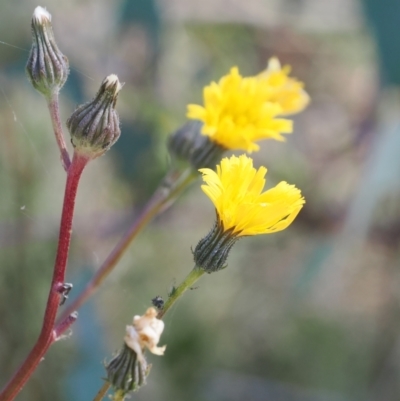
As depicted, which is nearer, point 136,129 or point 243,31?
point 136,129

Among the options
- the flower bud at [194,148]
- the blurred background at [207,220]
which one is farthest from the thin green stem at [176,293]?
the blurred background at [207,220]

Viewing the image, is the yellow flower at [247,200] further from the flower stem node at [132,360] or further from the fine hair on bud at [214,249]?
the flower stem node at [132,360]

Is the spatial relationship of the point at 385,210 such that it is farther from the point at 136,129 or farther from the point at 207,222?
the point at 136,129

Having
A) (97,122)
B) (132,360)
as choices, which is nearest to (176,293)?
(132,360)

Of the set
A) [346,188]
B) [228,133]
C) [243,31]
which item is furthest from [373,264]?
[228,133]

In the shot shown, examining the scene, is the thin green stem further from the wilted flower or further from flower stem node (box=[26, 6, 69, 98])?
flower stem node (box=[26, 6, 69, 98])
